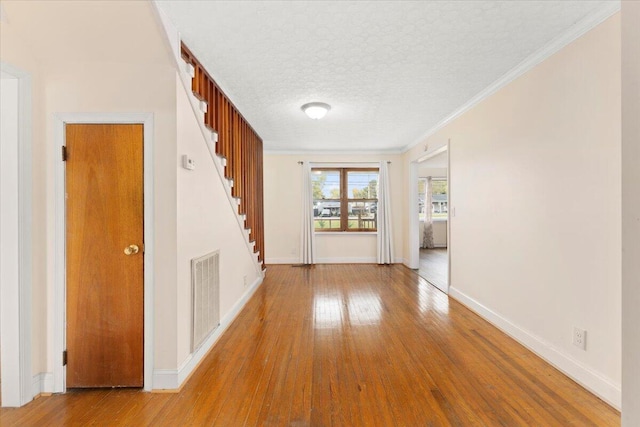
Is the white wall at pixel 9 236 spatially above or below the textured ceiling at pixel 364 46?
below

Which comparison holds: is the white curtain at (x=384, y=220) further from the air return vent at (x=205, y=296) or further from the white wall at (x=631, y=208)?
the white wall at (x=631, y=208)

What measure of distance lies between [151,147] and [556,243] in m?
3.11

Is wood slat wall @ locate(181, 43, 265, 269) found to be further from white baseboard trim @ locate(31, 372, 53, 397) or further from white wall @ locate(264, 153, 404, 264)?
white baseboard trim @ locate(31, 372, 53, 397)

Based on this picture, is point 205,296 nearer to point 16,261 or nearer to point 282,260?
point 16,261

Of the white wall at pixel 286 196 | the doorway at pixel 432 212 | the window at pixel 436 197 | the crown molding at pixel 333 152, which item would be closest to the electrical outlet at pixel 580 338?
the white wall at pixel 286 196

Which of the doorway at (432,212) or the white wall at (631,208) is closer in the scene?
the white wall at (631,208)

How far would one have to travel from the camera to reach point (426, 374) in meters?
2.08

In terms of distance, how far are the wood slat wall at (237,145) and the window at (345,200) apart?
1.97m

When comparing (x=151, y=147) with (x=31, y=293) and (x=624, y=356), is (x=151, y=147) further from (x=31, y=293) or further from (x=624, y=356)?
(x=624, y=356)

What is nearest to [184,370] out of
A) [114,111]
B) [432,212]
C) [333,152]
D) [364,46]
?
[114,111]

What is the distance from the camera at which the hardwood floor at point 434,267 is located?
15.4ft

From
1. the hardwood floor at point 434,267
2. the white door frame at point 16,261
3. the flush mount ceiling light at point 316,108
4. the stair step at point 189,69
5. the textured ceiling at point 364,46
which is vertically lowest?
the hardwood floor at point 434,267

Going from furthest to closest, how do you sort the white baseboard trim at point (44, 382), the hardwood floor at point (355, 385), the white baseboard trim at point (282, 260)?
the white baseboard trim at point (282, 260) → the white baseboard trim at point (44, 382) → the hardwood floor at point (355, 385)

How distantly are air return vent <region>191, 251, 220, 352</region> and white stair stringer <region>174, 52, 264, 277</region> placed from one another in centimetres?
77
